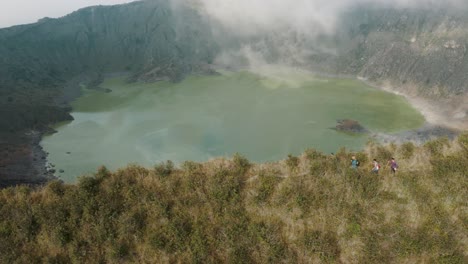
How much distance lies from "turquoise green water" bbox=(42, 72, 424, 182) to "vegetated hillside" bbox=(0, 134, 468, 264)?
32100mm

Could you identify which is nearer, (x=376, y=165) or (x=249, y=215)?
(x=249, y=215)

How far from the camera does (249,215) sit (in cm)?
1598

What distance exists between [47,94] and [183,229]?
8684cm

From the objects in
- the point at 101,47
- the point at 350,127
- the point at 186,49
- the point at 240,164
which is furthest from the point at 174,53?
the point at 240,164

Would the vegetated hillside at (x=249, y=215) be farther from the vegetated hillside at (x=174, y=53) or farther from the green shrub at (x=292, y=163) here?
the vegetated hillside at (x=174, y=53)

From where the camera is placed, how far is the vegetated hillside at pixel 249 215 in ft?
48.3

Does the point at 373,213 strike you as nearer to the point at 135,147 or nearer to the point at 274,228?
the point at 274,228

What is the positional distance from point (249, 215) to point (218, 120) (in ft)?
168

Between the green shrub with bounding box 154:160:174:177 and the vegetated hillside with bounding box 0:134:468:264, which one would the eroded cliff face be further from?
the green shrub with bounding box 154:160:174:177

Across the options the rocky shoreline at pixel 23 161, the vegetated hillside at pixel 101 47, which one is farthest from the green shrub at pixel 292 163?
the vegetated hillside at pixel 101 47

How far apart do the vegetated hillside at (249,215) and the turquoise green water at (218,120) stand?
32100 millimetres

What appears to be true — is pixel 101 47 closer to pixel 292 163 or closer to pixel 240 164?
pixel 240 164

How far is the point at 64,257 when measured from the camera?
14945 millimetres

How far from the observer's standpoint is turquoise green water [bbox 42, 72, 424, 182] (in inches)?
2114
